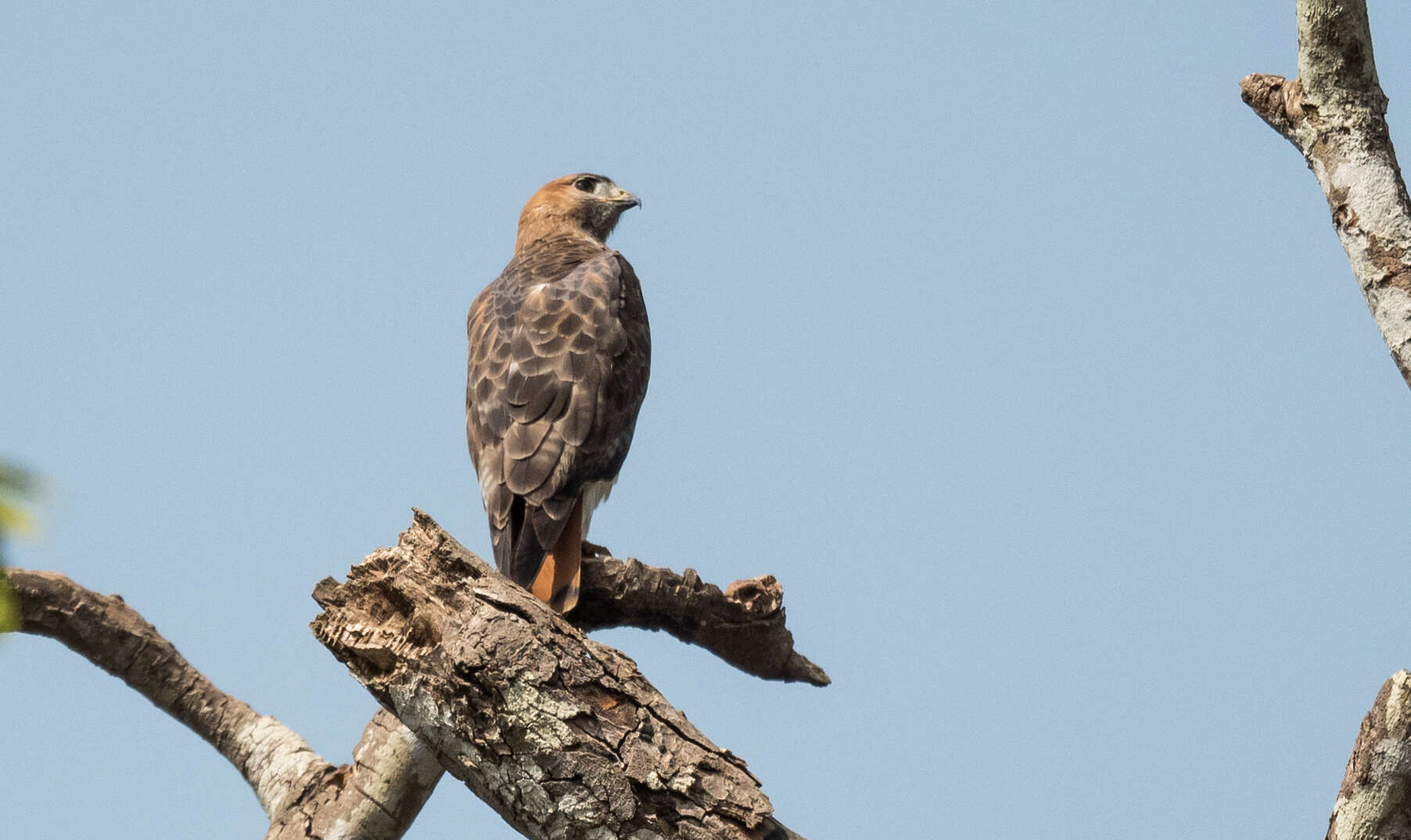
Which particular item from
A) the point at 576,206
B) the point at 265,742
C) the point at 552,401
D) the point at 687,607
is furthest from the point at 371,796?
the point at 576,206

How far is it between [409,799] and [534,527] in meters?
1.26

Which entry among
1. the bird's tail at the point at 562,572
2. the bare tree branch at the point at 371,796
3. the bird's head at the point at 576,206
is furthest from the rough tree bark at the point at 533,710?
the bird's head at the point at 576,206

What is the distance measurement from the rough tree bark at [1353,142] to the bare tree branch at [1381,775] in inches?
42.5

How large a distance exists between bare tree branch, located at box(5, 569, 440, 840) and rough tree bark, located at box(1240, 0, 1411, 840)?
11.2ft

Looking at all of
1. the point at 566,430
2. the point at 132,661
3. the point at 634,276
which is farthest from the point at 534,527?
the point at 634,276

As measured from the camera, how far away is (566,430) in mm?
6176

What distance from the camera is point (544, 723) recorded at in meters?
3.14

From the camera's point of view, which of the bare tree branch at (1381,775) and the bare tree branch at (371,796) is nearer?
the bare tree branch at (1381,775)

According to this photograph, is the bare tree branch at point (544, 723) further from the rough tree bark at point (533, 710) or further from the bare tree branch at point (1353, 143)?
the bare tree branch at point (1353, 143)

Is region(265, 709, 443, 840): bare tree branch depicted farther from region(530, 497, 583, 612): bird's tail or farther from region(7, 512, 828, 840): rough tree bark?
region(7, 512, 828, 840): rough tree bark

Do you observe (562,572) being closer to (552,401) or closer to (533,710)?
(552,401)

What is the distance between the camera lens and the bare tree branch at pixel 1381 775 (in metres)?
3.03

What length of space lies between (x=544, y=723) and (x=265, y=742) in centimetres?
240

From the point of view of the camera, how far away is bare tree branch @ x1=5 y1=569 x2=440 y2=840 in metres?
4.74
